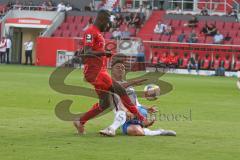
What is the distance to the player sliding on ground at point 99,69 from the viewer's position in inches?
497

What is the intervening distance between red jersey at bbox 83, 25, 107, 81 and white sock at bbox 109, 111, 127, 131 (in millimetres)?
750

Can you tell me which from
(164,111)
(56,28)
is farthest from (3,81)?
(56,28)

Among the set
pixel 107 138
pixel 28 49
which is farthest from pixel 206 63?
pixel 107 138

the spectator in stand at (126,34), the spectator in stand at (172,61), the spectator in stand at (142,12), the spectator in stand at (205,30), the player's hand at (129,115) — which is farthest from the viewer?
the spectator in stand at (142,12)

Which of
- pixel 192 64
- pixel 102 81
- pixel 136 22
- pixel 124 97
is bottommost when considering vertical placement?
pixel 192 64

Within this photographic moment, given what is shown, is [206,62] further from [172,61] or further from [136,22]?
[136,22]

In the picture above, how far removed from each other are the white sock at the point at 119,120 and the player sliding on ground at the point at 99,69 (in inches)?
6.1

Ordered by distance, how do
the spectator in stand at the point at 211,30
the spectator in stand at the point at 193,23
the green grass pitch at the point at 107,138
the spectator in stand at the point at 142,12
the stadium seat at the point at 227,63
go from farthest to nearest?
the spectator in stand at the point at 142,12
the spectator in stand at the point at 193,23
the spectator in stand at the point at 211,30
the stadium seat at the point at 227,63
the green grass pitch at the point at 107,138

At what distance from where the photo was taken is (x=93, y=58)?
500 inches

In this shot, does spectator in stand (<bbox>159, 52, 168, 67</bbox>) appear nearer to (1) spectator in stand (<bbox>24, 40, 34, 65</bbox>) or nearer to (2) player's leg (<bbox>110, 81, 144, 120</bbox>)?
(1) spectator in stand (<bbox>24, 40, 34, 65</bbox>)

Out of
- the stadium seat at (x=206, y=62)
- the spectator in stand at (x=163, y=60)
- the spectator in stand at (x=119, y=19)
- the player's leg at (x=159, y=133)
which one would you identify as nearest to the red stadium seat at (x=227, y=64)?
the stadium seat at (x=206, y=62)

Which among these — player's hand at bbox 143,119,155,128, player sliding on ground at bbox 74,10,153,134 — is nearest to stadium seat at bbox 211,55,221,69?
player's hand at bbox 143,119,155,128

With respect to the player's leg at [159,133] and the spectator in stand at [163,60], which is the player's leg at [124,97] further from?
the spectator in stand at [163,60]

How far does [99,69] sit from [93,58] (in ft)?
0.72
